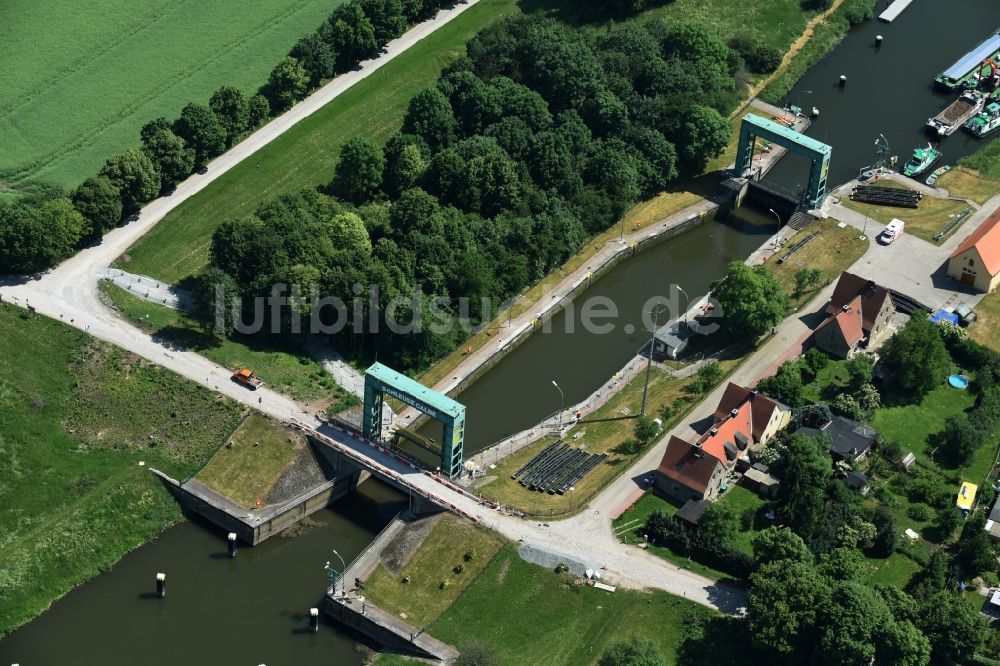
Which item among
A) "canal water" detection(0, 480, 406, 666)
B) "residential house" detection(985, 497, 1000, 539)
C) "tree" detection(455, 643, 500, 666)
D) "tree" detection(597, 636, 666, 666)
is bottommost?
"canal water" detection(0, 480, 406, 666)

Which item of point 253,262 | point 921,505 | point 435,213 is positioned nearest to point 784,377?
point 921,505

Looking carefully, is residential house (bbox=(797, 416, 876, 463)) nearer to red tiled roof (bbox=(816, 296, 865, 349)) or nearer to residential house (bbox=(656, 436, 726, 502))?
residential house (bbox=(656, 436, 726, 502))

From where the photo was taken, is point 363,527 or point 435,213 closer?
point 363,527

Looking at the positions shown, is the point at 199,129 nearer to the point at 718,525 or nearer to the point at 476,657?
the point at 476,657

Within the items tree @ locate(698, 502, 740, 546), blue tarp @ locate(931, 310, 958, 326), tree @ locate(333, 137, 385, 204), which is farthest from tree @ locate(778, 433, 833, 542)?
tree @ locate(333, 137, 385, 204)

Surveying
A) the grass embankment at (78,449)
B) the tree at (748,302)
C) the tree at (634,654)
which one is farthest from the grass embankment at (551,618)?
the tree at (748,302)

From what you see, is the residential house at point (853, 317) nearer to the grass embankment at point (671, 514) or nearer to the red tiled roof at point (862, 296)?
the red tiled roof at point (862, 296)

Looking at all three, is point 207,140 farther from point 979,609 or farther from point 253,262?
point 979,609
